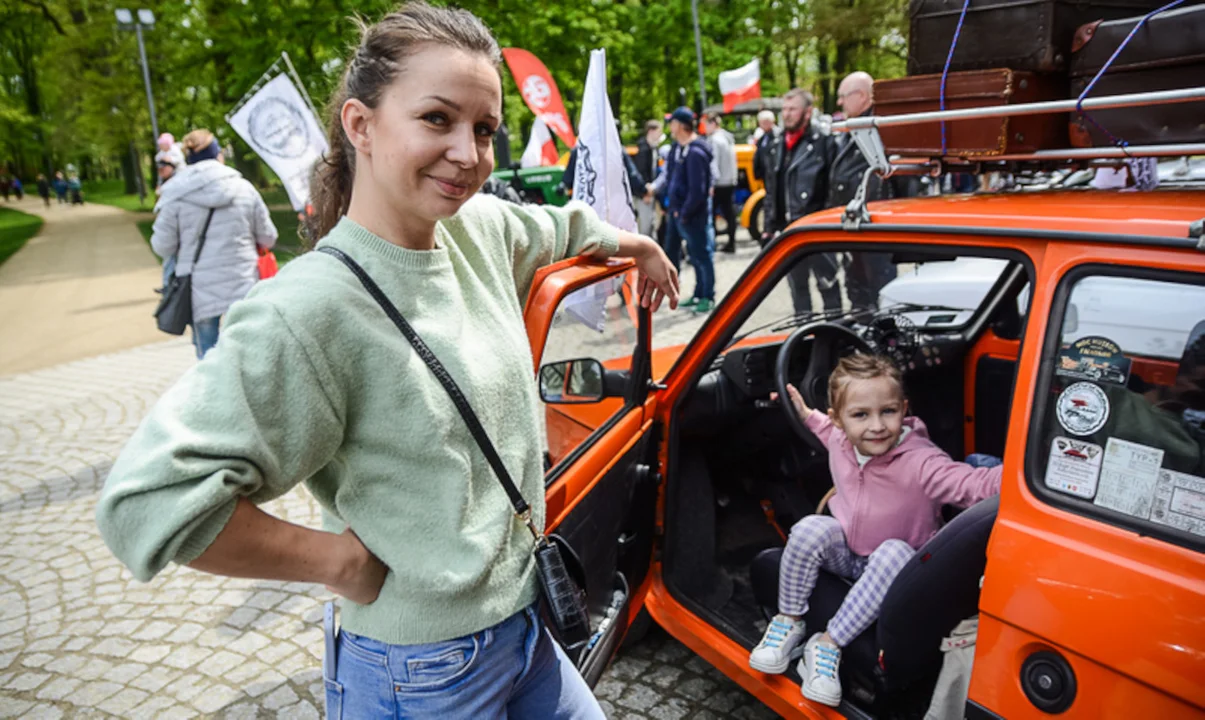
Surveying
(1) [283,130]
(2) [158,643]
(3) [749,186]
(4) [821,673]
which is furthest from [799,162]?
(3) [749,186]

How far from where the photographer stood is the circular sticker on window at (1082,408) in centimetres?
161

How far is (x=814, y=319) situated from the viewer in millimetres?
3197

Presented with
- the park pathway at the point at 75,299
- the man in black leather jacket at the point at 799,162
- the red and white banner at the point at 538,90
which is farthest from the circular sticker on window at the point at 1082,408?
the park pathway at the point at 75,299

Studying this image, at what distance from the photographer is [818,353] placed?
2.92 metres

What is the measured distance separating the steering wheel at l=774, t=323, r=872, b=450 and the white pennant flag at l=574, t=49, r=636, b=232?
1.79 meters

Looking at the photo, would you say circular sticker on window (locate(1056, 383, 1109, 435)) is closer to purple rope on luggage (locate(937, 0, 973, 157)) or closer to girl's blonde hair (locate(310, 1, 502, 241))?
purple rope on luggage (locate(937, 0, 973, 157))

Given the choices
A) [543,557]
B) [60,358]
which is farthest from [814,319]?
[60,358]

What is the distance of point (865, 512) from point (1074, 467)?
32.5 inches

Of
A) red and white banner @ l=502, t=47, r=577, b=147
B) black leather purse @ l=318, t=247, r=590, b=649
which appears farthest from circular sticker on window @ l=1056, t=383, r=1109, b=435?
red and white banner @ l=502, t=47, r=577, b=147

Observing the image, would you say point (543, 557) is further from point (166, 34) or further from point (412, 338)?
point (166, 34)

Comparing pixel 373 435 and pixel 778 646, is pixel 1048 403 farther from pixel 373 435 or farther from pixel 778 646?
pixel 373 435

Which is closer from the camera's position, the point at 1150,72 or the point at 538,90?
the point at 1150,72

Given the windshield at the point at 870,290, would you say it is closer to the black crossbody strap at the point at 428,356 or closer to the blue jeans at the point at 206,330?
the black crossbody strap at the point at 428,356

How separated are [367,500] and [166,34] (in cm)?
2813
